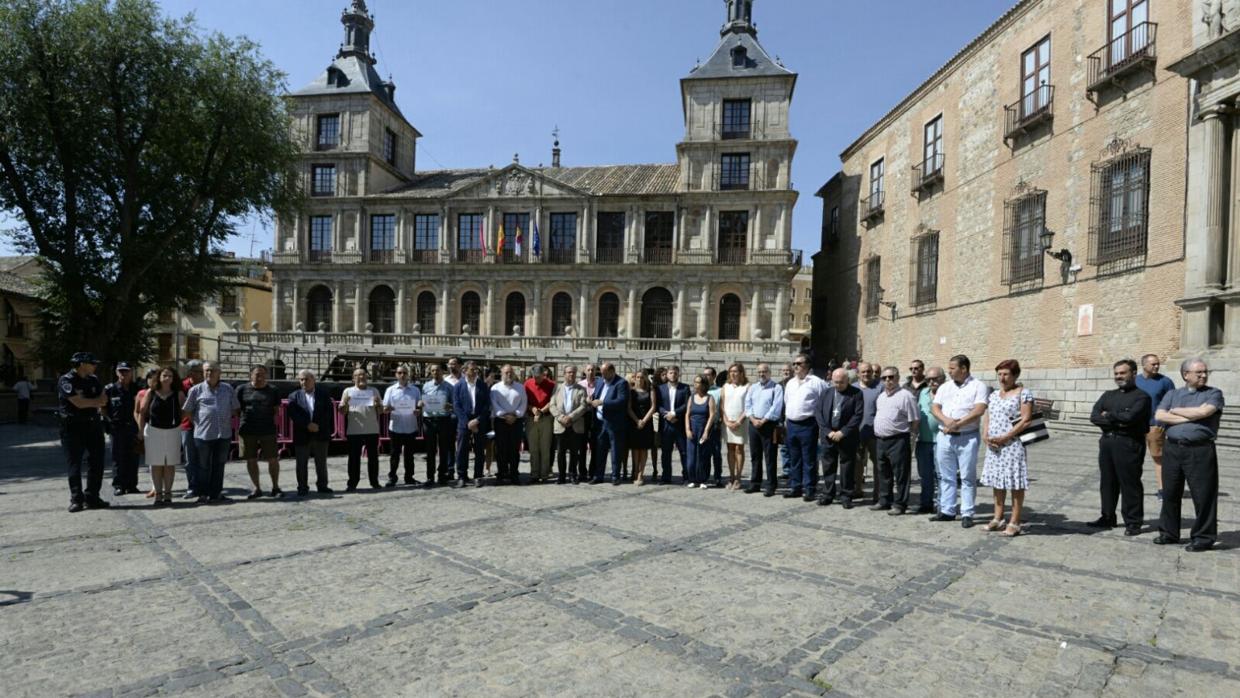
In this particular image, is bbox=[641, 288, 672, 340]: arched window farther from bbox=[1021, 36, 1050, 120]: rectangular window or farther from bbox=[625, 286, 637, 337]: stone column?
bbox=[1021, 36, 1050, 120]: rectangular window

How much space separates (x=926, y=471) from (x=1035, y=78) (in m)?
17.6

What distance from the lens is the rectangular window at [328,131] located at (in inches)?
1598

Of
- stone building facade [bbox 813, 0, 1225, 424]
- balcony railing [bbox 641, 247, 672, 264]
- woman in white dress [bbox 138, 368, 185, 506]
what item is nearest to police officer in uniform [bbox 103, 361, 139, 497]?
woman in white dress [bbox 138, 368, 185, 506]

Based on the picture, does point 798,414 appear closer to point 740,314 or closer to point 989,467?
point 989,467

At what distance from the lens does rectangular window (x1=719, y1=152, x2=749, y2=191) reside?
3688 centimetres

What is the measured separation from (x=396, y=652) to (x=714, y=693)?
6.08 feet

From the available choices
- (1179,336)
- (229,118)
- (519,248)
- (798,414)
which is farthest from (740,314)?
(798,414)

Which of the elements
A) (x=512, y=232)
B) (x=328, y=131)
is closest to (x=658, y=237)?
(x=512, y=232)

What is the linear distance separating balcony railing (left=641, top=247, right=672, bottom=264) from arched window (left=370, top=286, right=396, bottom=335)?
15905 mm

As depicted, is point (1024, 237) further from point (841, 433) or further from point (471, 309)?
point (471, 309)

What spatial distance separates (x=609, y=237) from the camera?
3831cm

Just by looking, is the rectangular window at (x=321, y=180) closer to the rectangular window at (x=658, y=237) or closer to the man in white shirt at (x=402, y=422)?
the rectangular window at (x=658, y=237)

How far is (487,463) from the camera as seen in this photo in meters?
11.2

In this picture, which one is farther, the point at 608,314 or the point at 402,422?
the point at 608,314
